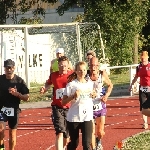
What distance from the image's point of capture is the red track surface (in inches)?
560

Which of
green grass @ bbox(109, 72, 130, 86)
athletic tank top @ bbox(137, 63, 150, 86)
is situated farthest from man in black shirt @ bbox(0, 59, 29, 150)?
green grass @ bbox(109, 72, 130, 86)

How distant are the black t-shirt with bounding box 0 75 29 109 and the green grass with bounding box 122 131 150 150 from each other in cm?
233

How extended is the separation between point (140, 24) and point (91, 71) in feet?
94.2

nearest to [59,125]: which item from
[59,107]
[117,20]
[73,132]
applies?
[59,107]

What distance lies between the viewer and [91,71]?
12039 millimetres

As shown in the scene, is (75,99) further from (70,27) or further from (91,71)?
(70,27)

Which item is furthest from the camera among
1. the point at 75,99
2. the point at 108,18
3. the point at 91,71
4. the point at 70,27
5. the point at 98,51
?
the point at 108,18

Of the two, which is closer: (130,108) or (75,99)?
(75,99)

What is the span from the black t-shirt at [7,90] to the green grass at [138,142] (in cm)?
233

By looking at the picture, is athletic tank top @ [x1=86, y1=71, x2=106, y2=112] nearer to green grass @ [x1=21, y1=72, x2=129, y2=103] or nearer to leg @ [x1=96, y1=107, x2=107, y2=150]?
leg @ [x1=96, y1=107, x2=107, y2=150]

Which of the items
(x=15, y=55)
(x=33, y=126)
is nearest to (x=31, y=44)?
(x=15, y=55)

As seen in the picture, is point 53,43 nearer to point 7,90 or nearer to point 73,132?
point 7,90

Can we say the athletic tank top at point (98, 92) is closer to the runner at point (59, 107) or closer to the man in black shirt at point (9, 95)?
the runner at point (59, 107)

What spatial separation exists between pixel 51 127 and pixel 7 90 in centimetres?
592
